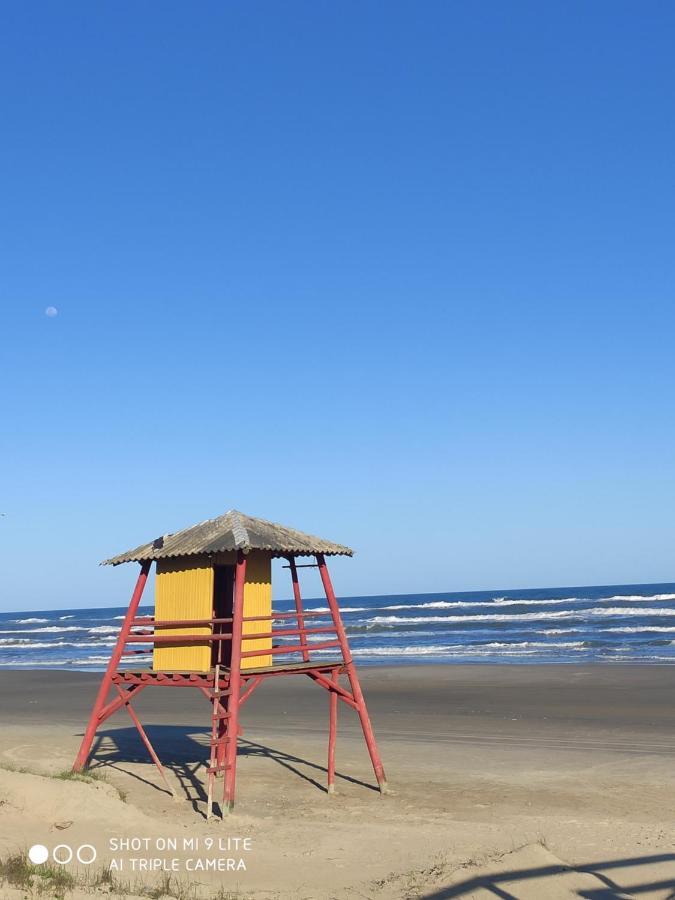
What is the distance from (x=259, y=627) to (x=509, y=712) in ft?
37.0

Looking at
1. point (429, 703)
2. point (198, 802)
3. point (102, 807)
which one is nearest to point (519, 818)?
point (198, 802)

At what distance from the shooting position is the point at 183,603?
14.0 meters

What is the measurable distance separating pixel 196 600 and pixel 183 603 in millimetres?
292

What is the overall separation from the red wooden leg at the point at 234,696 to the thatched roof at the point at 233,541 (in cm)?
34

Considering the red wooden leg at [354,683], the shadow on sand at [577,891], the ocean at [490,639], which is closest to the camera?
the shadow on sand at [577,891]

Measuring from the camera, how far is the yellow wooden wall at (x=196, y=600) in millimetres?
13727

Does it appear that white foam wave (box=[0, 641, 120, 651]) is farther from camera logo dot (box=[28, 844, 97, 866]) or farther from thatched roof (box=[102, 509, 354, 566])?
camera logo dot (box=[28, 844, 97, 866])

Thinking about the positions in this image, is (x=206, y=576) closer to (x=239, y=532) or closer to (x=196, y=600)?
(x=196, y=600)

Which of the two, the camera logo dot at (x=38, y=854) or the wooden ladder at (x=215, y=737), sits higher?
the wooden ladder at (x=215, y=737)

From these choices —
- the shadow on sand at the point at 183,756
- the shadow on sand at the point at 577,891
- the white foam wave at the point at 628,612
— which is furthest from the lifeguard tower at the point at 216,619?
the white foam wave at the point at 628,612

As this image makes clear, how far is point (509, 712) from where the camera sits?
921 inches

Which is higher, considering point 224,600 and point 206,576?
point 206,576

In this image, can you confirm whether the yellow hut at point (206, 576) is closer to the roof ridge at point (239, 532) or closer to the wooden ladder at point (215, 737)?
the roof ridge at point (239, 532)

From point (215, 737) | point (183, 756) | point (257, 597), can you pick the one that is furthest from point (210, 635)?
point (183, 756)
